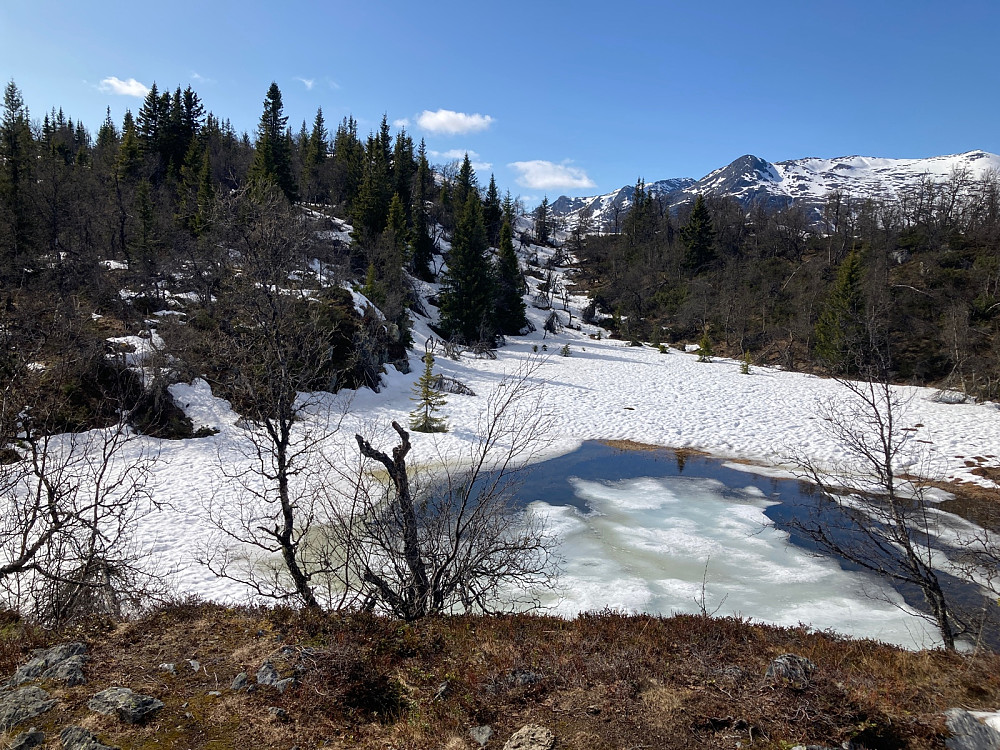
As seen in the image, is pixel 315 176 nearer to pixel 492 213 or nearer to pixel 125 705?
pixel 492 213

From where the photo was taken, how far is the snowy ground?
8617 millimetres

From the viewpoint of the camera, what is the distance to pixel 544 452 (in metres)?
16.9

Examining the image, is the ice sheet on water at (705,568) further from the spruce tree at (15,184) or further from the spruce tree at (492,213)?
the spruce tree at (492,213)

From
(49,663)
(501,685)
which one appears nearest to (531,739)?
(501,685)

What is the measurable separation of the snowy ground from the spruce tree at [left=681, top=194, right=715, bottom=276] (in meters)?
29.6

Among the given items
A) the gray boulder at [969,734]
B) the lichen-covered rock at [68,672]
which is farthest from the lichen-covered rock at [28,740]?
the gray boulder at [969,734]

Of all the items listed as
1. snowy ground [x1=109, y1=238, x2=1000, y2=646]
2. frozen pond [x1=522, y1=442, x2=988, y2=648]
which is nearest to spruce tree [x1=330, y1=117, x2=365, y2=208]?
snowy ground [x1=109, y1=238, x2=1000, y2=646]

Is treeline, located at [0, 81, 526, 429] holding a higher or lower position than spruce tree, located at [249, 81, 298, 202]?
lower

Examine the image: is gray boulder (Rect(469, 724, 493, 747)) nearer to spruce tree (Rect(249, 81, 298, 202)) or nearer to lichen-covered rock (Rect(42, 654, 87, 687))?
lichen-covered rock (Rect(42, 654, 87, 687))

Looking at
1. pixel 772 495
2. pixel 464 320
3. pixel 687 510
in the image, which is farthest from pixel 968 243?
pixel 687 510

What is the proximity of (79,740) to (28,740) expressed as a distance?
35cm

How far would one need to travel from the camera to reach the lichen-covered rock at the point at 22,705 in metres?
3.76

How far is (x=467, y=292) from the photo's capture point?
3925 cm

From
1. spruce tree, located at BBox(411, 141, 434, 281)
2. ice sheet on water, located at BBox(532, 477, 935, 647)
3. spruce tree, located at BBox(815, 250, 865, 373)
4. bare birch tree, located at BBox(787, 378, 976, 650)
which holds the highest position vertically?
spruce tree, located at BBox(411, 141, 434, 281)
